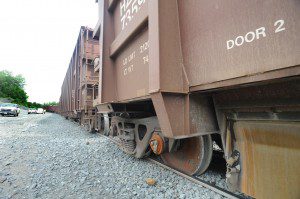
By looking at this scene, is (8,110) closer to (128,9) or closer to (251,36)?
(128,9)

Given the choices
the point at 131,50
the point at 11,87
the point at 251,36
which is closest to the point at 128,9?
the point at 131,50

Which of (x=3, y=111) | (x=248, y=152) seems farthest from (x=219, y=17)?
Answer: (x=3, y=111)

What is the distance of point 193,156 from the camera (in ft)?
9.89

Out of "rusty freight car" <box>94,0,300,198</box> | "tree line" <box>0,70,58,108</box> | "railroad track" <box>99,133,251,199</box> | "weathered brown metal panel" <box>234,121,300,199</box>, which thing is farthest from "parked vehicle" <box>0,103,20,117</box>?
"tree line" <box>0,70,58,108</box>

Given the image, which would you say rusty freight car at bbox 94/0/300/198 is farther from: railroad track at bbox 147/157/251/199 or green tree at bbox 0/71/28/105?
green tree at bbox 0/71/28/105

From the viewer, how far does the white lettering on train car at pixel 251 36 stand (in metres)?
1.32

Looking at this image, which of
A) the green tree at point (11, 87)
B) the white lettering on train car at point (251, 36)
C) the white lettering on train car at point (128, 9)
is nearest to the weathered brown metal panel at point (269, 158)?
the white lettering on train car at point (251, 36)

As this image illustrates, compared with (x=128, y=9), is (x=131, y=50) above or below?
below

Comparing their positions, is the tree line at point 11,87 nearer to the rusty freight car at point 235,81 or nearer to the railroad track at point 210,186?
the railroad track at point 210,186

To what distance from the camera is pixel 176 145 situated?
3004 mm

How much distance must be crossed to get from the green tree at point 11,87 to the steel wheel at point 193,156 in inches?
2828

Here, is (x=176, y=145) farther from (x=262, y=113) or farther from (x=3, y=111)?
(x=3, y=111)

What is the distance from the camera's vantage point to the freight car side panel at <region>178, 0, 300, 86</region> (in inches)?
50.6

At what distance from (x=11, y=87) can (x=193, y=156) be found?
262 feet
